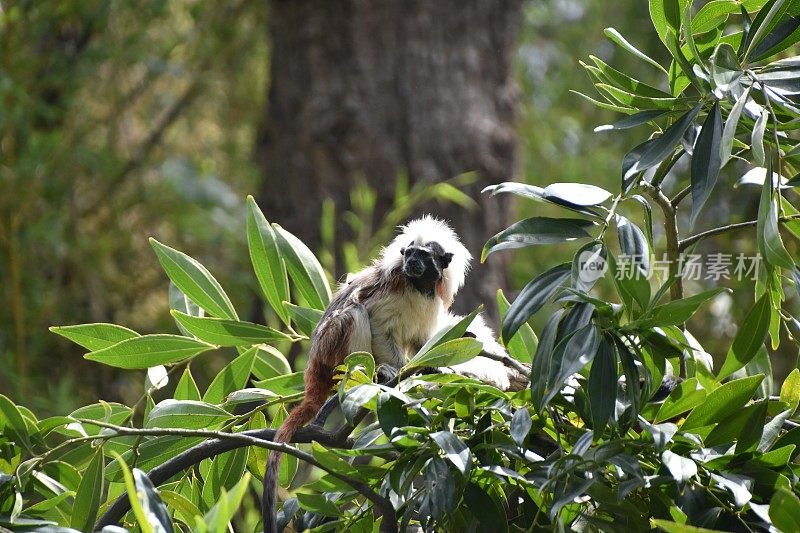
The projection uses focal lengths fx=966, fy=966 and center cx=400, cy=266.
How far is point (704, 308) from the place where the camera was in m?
4.79

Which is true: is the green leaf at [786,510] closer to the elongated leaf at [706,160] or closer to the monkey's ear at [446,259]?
the elongated leaf at [706,160]

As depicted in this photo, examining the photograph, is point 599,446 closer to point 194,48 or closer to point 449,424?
point 449,424

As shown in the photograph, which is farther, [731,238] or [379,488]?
[731,238]

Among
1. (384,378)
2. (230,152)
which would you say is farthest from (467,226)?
(384,378)

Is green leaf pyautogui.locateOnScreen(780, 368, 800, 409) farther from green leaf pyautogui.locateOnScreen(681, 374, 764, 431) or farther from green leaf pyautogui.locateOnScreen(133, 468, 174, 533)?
green leaf pyautogui.locateOnScreen(133, 468, 174, 533)

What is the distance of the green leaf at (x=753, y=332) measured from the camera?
4.40 ft

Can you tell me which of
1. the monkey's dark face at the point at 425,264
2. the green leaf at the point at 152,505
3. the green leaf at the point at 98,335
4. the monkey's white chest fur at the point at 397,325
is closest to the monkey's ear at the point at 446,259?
the monkey's dark face at the point at 425,264

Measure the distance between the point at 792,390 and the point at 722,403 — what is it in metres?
0.13

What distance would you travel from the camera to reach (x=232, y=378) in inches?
70.2

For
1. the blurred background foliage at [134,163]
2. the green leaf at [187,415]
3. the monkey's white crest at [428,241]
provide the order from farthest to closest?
the blurred background foliage at [134,163]
the monkey's white crest at [428,241]
the green leaf at [187,415]

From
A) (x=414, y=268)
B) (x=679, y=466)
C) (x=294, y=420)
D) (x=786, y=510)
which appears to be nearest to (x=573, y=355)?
(x=679, y=466)

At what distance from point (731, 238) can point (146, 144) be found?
3.00 meters

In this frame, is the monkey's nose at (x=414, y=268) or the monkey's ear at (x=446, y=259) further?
the monkey's ear at (x=446, y=259)

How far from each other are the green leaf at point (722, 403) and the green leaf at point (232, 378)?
807 millimetres
